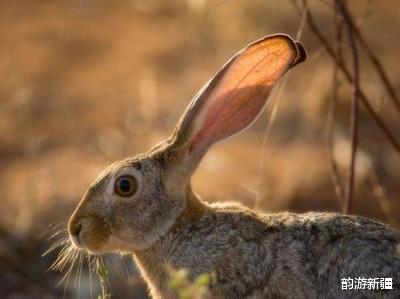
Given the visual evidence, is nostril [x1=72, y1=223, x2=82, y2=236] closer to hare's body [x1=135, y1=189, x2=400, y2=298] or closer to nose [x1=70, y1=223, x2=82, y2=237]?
nose [x1=70, y1=223, x2=82, y2=237]

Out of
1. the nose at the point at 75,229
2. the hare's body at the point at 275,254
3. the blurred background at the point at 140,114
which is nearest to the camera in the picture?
the hare's body at the point at 275,254

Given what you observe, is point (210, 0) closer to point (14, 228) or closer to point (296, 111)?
point (296, 111)

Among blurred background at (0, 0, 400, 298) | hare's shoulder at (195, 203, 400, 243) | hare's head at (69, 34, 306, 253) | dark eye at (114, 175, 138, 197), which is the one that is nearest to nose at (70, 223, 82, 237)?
hare's head at (69, 34, 306, 253)

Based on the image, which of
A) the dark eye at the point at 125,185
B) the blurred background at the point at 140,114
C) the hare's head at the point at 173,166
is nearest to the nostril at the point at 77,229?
the hare's head at the point at 173,166

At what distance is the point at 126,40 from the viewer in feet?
44.1

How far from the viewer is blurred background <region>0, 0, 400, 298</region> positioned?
27.2 ft

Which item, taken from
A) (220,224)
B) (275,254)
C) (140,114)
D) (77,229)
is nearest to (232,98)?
(220,224)

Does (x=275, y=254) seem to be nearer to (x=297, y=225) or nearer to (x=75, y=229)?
(x=297, y=225)

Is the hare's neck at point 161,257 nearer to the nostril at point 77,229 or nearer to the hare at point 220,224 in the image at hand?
the hare at point 220,224

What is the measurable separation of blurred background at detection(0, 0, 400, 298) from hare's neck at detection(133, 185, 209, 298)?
690mm

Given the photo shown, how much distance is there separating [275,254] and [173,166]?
70 cm

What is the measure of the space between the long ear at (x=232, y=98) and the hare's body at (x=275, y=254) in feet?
1.18

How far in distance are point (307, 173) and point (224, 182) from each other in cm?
70

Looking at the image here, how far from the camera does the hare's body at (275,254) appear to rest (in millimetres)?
5469
